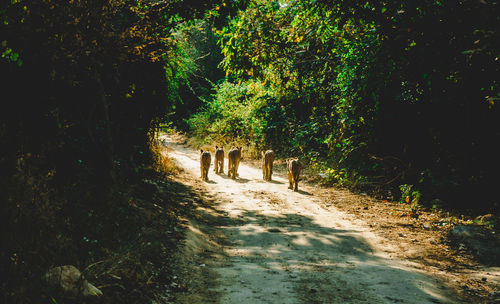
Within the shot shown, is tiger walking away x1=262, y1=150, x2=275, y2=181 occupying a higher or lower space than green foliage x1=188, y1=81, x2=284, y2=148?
lower

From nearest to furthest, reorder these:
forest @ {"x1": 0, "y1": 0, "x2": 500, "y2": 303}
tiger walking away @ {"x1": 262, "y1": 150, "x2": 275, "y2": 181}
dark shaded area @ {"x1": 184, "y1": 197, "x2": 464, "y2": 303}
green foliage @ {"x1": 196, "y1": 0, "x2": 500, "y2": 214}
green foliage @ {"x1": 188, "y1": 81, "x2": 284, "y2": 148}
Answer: forest @ {"x1": 0, "y1": 0, "x2": 500, "y2": 303} → dark shaded area @ {"x1": 184, "y1": 197, "x2": 464, "y2": 303} → green foliage @ {"x1": 196, "y1": 0, "x2": 500, "y2": 214} → tiger walking away @ {"x1": 262, "y1": 150, "x2": 275, "y2": 181} → green foliage @ {"x1": 188, "y1": 81, "x2": 284, "y2": 148}

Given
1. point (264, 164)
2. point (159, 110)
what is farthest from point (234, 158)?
point (159, 110)

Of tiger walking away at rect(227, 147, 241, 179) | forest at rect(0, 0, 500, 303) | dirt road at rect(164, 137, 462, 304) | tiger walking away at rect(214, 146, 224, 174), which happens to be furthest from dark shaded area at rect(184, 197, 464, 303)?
tiger walking away at rect(214, 146, 224, 174)

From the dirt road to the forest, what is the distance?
90cm

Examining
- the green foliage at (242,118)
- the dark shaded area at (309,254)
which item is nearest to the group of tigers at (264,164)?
the dark shaded area at (309,254)

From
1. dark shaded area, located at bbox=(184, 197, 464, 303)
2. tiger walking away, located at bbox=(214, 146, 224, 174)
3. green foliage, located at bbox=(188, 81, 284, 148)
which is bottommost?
dark shaded area, located at bbox=(184, 197, 464, 303)

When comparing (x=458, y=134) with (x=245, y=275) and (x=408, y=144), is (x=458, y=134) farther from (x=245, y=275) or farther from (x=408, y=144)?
(x=245, y=275)

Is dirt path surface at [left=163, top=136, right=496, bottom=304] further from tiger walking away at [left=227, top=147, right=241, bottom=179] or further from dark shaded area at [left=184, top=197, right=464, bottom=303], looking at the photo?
tiger walking away at [left=227, top=147, right=241, bottom=179]

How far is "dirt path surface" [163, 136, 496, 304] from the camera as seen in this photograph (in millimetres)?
4238

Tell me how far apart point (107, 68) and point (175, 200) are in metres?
3.74

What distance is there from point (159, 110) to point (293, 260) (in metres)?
6.52

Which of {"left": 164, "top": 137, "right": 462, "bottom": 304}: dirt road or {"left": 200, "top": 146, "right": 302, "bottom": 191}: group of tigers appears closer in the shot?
{"left": 164, "top": 137, "right": 462, "bottom": 304}: dirt road

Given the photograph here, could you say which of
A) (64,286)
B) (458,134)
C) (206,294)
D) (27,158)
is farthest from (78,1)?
(458,134)

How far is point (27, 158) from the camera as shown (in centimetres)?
424
